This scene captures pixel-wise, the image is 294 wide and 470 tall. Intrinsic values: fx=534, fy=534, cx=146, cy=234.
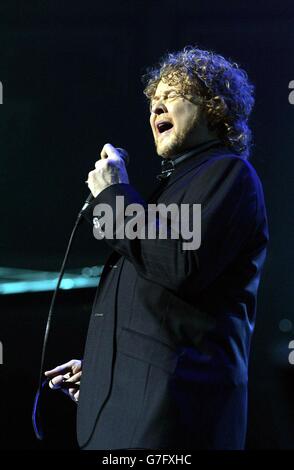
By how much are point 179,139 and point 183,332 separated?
18.5 inches

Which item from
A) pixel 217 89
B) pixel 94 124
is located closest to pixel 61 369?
pixel 217 89

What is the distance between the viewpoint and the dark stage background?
202 centimetres

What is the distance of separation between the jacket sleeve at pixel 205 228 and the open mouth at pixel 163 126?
24 cm

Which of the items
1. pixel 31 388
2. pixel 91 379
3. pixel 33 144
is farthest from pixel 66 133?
pixel 91 379

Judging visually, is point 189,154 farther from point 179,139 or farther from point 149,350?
point 149,350

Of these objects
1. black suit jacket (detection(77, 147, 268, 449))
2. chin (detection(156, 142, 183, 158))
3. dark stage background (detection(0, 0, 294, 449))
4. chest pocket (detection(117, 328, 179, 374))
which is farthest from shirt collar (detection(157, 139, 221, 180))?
dark stage background (detection(0, 0, 294, 449))

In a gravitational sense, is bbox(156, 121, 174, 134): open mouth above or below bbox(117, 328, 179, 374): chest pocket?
above

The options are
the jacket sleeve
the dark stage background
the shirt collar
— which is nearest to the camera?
the jacket sleeve

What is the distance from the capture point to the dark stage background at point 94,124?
2.02m

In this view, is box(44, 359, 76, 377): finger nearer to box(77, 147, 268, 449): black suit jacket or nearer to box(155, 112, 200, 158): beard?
box(77, 147, 268, 449): black suit jacket

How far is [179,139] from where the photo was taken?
1.23 m

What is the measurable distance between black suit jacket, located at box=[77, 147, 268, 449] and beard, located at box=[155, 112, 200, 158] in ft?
0.50

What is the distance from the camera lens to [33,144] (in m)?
2.04

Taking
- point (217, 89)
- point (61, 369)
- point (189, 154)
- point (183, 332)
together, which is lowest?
point (61, 369)
